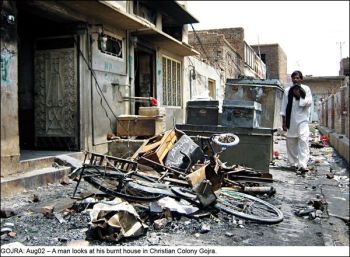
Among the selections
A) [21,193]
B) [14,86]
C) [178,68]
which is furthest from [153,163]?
[178,68]

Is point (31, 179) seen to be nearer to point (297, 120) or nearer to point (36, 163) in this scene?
point (36, 163)

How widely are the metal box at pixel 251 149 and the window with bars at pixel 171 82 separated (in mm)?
6362

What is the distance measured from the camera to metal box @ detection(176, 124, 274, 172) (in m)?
6.79

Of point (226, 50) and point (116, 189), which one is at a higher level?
point (226, 50)

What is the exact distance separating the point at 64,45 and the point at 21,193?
3744 mm

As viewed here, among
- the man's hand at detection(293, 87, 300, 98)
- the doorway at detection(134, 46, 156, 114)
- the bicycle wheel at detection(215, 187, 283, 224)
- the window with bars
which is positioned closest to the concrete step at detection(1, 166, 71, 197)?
the bicycle wheel at detection(215, 187, 283, 224)

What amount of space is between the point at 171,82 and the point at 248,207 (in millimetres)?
9331

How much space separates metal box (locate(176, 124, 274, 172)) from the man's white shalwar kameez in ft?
3.62

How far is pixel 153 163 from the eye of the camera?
5.95 meters

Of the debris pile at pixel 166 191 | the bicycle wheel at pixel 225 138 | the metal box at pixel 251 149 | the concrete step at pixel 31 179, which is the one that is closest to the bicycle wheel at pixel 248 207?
the debris pile at pixel 166 191

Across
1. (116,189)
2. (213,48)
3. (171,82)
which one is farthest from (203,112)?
(213,48)

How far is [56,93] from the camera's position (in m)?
8.16

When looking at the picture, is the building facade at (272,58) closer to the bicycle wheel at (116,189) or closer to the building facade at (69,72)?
the building facade at (69,72)

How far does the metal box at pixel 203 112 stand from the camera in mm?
→ 7777
